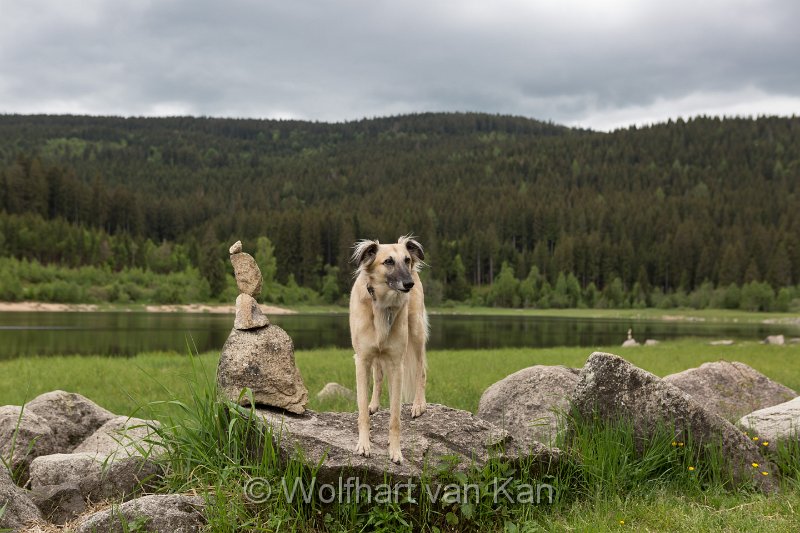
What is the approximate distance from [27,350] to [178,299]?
8128 centimetres

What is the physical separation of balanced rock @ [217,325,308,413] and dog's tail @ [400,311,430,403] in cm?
143

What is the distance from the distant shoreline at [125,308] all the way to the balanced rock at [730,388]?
88402 mm

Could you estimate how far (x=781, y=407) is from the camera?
434 inches

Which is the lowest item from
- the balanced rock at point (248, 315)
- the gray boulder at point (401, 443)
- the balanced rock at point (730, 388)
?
the balanced rock at point (730, 388)

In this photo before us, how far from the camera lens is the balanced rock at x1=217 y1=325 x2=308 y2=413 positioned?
27.2ft

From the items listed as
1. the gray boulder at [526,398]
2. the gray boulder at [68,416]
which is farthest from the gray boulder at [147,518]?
the gray boulder at [526,398]

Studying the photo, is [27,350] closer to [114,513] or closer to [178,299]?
[114,513]

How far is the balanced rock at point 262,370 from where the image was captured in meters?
8.30

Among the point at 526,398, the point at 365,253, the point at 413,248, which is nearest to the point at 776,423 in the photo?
the point at 526,398

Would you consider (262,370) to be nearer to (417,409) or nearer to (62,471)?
(417,409)

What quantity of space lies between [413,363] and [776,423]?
247 inches

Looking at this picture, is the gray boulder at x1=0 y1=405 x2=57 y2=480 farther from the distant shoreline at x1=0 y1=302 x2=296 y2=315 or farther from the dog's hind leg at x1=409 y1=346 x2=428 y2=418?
the distant shoreline at x1=0 y1=302 x2=296 y2=315

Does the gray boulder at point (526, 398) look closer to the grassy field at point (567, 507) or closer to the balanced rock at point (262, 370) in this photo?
the grassy field at point (567, 507)

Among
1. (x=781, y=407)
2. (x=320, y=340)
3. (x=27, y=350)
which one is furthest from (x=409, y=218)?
(x=781, y=407)
